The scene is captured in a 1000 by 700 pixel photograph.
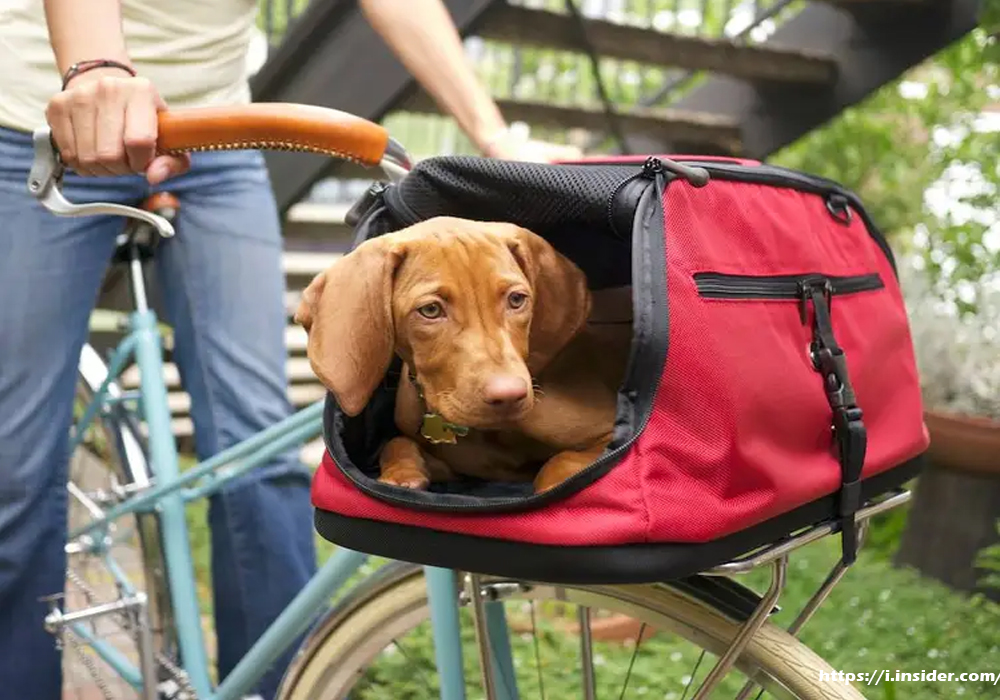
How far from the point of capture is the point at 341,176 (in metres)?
3.78

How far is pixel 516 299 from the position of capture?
963mm

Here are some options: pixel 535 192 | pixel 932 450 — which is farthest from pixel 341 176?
pixel 535 192

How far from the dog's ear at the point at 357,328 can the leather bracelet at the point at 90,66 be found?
45 cm

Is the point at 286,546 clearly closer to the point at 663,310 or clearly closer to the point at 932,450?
the point at 663,310

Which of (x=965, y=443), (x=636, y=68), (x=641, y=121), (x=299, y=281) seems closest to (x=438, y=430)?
(x=965, y=443)

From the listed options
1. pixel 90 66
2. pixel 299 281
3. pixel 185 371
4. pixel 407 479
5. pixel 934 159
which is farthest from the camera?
pixel 299 281

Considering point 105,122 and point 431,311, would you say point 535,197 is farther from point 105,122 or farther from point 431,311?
point 105,122

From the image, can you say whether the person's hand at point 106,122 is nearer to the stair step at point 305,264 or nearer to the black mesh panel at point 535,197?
the black mesh panel at point 535,197

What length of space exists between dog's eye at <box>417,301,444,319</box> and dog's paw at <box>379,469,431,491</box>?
0.51 ft

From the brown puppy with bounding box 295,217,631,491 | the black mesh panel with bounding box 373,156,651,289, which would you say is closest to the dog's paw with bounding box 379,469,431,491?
the brown puppy with bounding box 295,217,631,491

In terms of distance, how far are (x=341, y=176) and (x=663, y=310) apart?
9.98ft

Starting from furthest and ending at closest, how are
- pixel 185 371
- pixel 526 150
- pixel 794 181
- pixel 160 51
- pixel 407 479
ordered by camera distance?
pixel 185 371, pixel 160 51, pixel 526 150, pixel 794 181, pixel 407 479

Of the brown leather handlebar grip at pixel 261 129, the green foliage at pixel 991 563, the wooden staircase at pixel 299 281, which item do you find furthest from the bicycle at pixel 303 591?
the wooden staircase at pixel 299 281

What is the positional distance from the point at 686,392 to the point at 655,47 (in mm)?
2892
